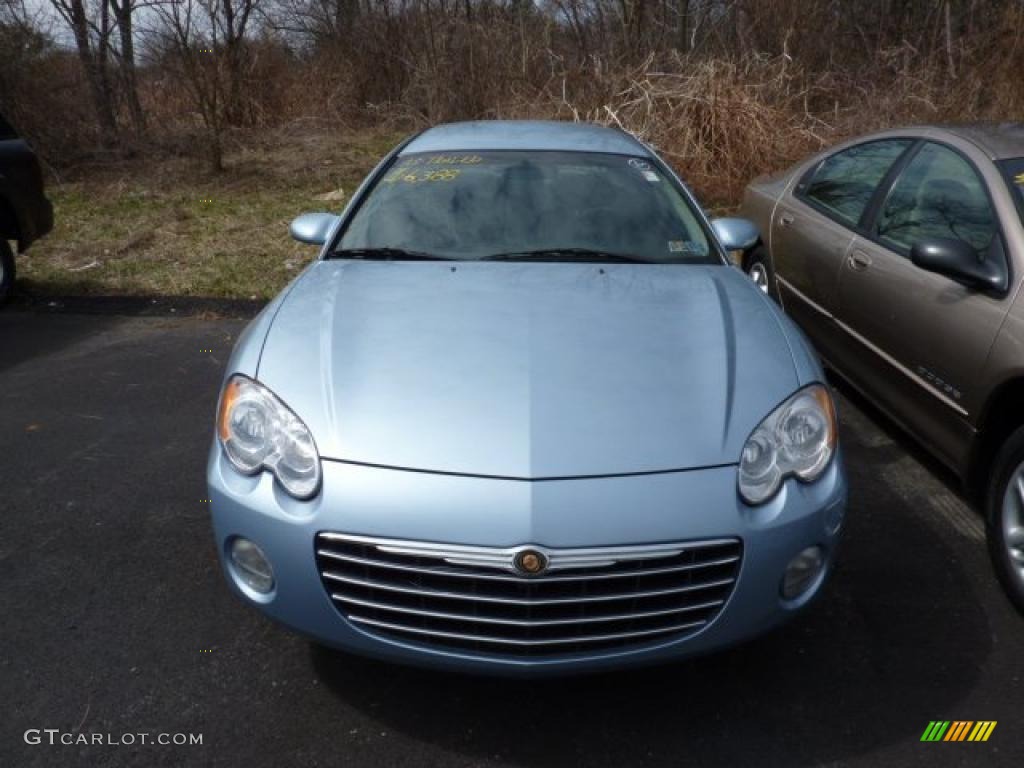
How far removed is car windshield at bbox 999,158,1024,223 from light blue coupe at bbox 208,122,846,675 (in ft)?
3.95

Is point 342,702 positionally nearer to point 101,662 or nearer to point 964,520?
point 101,662

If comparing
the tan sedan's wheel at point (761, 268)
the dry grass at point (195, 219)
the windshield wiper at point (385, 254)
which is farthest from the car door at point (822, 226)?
the dry grass at point (195, 219)

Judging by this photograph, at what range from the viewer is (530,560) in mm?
2070

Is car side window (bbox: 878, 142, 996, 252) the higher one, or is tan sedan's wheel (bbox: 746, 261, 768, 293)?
car side window (bbox: 878, 142, 996, 252)

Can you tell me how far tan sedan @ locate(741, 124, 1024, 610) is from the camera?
3.07 metres

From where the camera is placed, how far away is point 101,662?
8.75 ft

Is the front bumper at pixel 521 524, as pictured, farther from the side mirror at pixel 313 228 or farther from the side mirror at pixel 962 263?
the side mirror at pixel 313 228

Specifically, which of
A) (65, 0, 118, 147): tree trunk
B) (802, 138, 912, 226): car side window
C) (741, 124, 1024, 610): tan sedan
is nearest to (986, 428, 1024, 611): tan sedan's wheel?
(741, 124, 1024, 610): tan sedan

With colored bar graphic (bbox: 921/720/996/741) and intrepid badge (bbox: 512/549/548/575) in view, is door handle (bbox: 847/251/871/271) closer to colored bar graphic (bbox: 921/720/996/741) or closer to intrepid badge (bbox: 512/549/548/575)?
colored bar graphic (bbox: 921/720/996/741)

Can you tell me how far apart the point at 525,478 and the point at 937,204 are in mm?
2657

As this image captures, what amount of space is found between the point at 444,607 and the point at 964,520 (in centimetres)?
241

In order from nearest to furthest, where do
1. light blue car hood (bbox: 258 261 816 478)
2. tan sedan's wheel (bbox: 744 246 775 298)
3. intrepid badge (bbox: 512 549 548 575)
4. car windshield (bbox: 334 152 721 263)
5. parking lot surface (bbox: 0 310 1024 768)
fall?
intrepid badge (bbox: 512 549 548 575)
light blue car hood (bbox: 258 261 816 478)
parking lot surface (bbox: 0 310 1024 768)
car windshield (bbox: 334 152 721 263)
tan sedan's wheel (bbox: 744 246 775 298)

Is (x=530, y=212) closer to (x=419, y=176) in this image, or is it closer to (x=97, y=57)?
(x=419, y=176)

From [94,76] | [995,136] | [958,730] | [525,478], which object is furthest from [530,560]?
[94,76]
